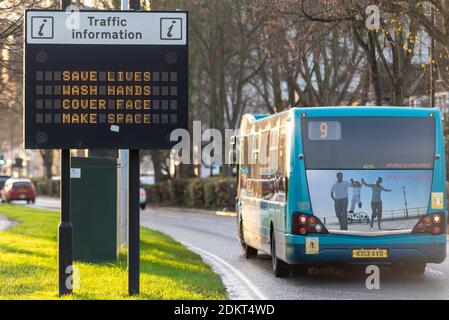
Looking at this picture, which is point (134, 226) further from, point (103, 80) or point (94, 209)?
point (94, 209)

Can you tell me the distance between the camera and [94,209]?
1847 centimetres

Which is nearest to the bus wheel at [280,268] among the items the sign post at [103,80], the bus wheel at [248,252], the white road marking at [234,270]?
the white road marking at [234,270]

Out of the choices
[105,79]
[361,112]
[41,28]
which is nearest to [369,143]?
[361,112]

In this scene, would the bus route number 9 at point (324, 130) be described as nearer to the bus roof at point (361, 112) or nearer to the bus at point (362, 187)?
the bus at point (362, 187)

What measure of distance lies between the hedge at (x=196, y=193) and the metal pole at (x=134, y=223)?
3532cm

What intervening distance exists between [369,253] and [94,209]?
5433 mm

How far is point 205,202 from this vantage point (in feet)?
174

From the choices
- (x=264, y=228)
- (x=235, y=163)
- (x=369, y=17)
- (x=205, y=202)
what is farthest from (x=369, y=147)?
(x=205, y=202)

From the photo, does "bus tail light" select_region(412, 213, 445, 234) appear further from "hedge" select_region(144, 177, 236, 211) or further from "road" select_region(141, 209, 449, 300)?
"hedge" select_region(144, 177, 236, 211)

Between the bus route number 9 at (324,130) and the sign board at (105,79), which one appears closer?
the sign board at (105,79)

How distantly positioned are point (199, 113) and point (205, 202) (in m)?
7.93

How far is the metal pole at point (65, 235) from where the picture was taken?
1266cm

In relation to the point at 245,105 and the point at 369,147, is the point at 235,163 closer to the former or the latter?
the point at 369,147

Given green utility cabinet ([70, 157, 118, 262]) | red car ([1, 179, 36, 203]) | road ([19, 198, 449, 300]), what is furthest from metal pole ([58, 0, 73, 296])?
red car ([1, 179, 36, 203])
